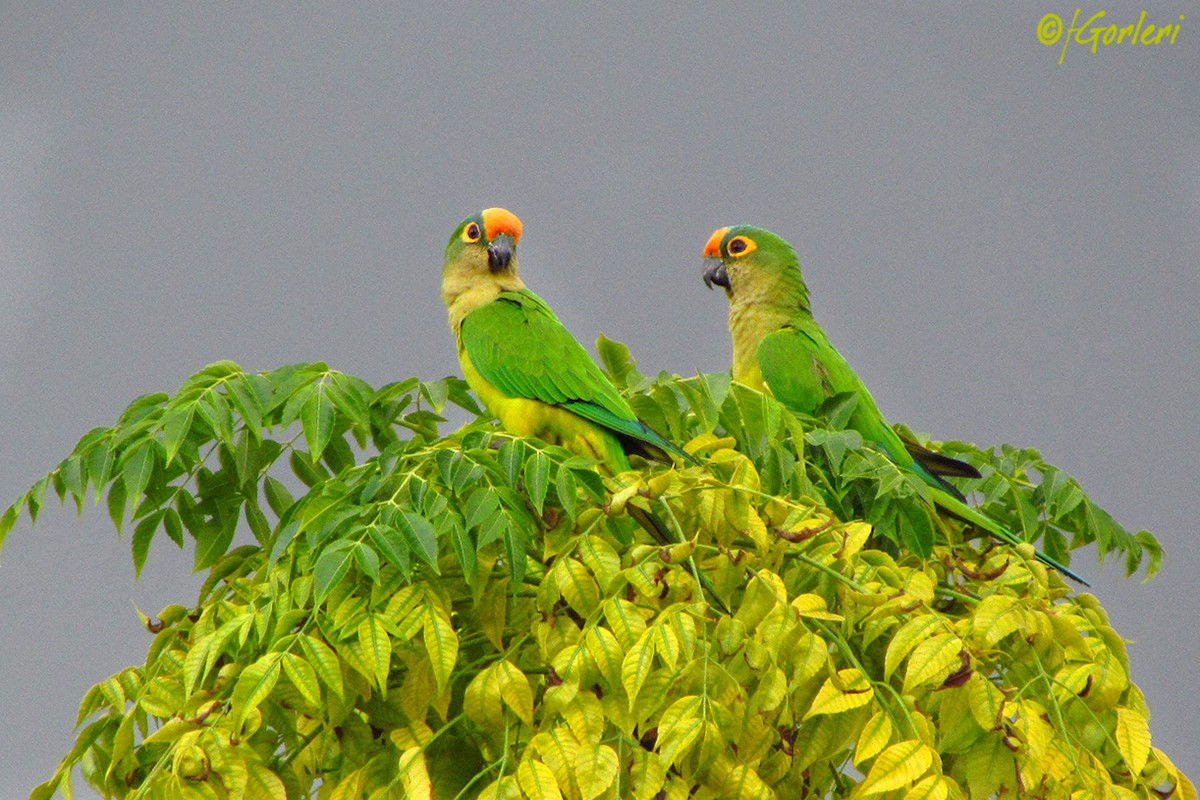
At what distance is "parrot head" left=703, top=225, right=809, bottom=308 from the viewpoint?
3424 millimetres

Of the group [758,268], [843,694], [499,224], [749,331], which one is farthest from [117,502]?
[758,268]

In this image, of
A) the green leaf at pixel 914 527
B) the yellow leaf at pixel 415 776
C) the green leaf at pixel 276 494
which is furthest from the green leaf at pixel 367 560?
the green leaf at pixel 914 527

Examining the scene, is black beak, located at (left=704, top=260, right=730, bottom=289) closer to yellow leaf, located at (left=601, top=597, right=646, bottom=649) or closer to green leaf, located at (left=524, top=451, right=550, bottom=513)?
green leaf, located at (left=524, top=451, right=550, bottom=513)

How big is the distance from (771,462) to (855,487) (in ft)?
0.77

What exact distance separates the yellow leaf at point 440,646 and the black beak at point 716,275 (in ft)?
6.94

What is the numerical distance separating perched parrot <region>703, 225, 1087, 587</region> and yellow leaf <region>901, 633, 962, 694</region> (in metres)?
0.96

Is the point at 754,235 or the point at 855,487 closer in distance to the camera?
the point at 855,487

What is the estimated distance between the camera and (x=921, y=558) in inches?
85.4

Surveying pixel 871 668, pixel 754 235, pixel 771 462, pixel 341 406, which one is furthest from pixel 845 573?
pixel 754 235

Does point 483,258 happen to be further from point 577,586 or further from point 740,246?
point 577,586

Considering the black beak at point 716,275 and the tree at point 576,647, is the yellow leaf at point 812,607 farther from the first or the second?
the black beak at point 716,275

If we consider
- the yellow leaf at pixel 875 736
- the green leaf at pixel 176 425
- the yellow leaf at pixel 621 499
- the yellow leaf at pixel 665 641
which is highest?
the green leaf at pixel 176 425

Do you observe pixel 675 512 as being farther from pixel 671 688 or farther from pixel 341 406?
pixel 341 406

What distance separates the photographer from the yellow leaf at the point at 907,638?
1601mm
